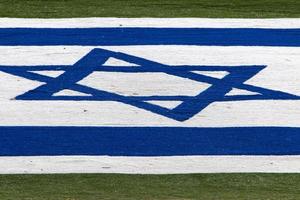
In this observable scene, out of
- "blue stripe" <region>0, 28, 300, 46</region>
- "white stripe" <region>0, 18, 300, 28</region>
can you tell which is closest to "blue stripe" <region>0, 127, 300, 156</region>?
"blue stripe" <region>0, 28, 300, 46</region>

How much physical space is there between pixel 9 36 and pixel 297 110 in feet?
8.50

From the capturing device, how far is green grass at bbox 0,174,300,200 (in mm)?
7691

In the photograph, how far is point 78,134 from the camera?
879 centimetres

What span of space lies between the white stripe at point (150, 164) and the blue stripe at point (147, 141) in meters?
0.08

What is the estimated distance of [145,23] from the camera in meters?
9.73

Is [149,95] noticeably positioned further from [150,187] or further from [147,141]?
[150,187]

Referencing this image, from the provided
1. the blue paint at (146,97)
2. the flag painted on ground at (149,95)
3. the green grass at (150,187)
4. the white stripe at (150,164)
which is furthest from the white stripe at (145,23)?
the green grass at (150,187)

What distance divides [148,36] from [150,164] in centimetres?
158

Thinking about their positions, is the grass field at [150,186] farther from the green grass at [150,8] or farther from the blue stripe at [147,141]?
the green grass at [150,8]

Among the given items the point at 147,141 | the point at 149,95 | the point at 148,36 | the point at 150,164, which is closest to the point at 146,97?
the point at 149,95

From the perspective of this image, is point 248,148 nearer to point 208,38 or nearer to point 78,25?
point 208,38

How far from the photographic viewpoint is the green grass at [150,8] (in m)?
9.84

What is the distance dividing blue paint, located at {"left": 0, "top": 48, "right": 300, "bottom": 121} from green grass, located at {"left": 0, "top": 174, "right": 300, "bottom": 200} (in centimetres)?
93

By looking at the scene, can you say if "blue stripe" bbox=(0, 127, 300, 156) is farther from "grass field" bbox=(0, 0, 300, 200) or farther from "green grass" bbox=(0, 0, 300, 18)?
"green grass" bbox=(0, 0, 300, 18)
